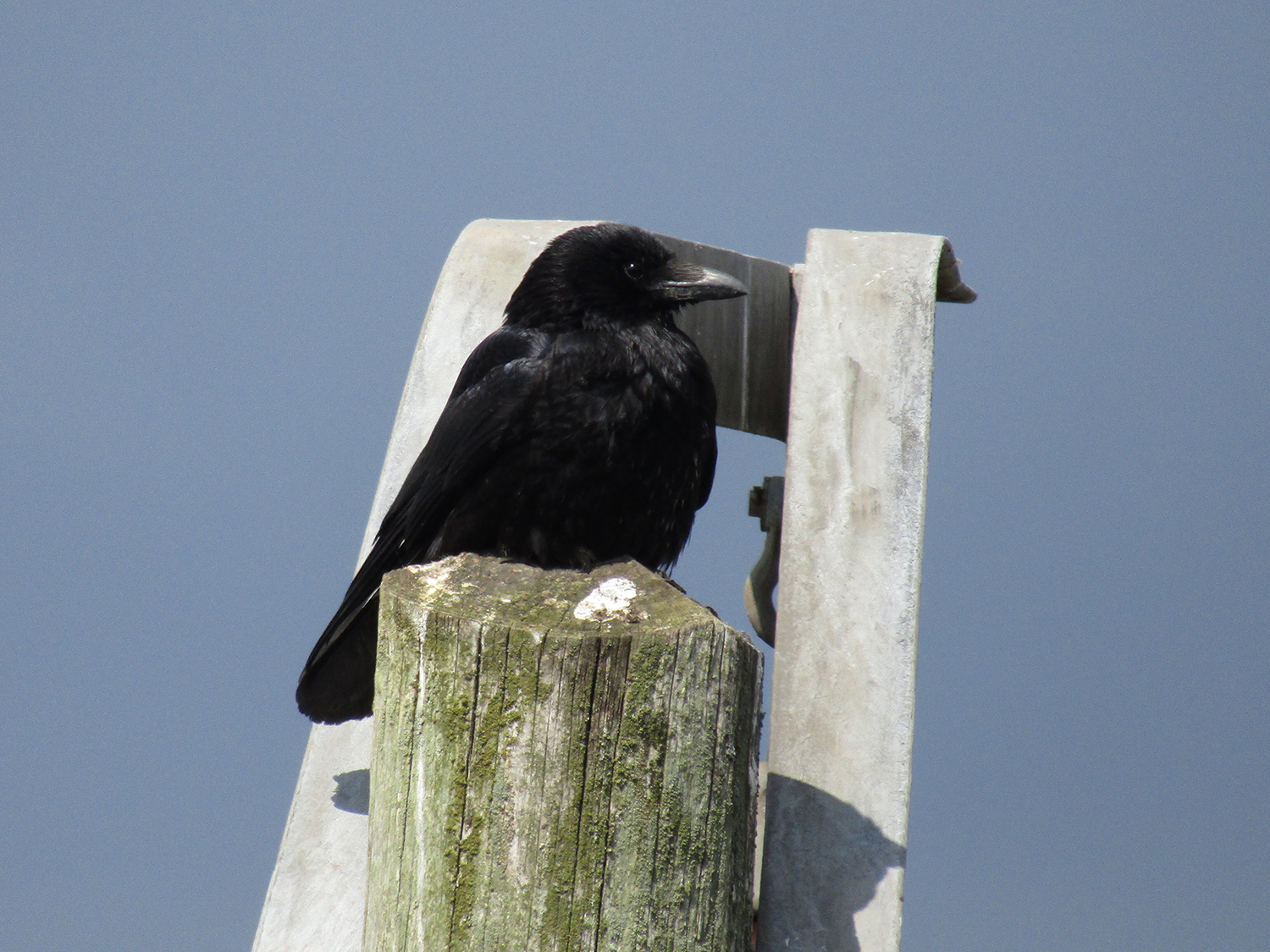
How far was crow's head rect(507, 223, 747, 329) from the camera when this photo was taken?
3199 millimetres

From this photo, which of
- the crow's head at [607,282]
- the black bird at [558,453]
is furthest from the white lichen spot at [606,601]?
the crow's head at [607,282]

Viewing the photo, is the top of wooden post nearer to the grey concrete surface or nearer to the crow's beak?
the grey concrete surface

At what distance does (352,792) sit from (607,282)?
140cm

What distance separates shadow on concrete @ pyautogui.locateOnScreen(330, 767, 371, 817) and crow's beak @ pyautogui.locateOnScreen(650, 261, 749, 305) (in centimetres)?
140

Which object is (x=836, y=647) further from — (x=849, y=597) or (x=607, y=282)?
(x=607, y=282)

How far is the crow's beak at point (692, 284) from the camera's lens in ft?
10.6

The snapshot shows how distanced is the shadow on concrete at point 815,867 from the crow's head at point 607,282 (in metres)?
1.32

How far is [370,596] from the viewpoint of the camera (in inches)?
110

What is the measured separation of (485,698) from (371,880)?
36cm

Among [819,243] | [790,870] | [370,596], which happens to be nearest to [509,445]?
[370,596]

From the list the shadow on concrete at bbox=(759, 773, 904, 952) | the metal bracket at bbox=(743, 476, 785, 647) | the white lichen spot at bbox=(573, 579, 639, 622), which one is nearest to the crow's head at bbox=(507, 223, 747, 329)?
the metal bracket at bbox=(743, 476, 785, 647)

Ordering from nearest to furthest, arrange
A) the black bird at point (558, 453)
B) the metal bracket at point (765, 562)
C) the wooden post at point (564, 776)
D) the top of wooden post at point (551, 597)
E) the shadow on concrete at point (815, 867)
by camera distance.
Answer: the wooden post at point (564, 776) < the top of wooden post at point (551, 597) < the shadow on concrete at point (815, 867) < the black bird at point (558, 453) < the metal bracket at point (765, 562)

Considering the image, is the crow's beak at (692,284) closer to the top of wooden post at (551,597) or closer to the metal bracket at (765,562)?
the metal bracket at (765,562)

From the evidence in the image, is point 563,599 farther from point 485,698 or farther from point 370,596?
point 370,596
